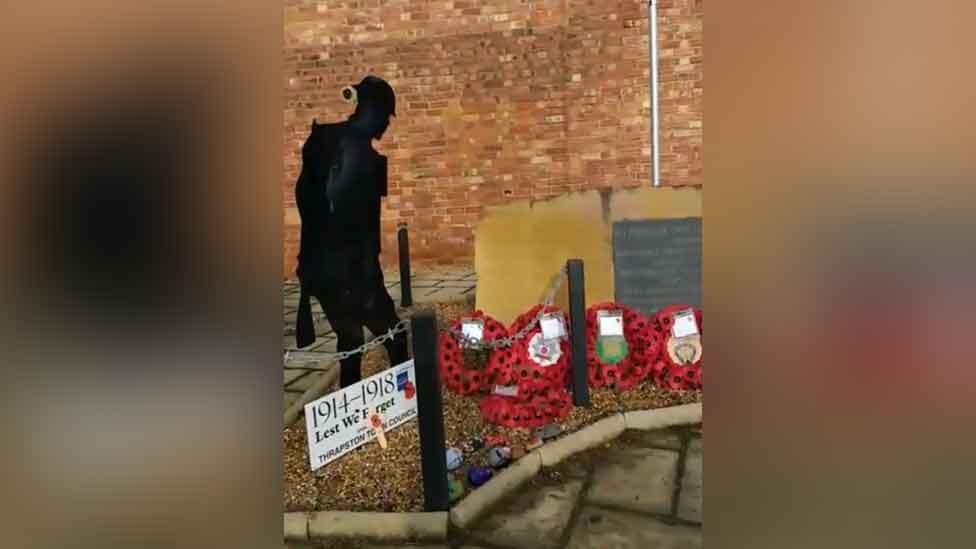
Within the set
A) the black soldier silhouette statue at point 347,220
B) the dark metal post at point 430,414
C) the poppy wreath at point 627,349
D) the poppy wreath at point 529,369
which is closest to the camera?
the dark metal post at point 430,414

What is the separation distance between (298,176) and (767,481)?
2.11m

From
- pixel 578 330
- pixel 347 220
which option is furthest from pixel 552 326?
pixel 347 220

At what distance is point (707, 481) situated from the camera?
195 cm

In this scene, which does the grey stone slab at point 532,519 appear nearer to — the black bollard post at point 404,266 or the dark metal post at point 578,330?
the dark metal post at point 578,330

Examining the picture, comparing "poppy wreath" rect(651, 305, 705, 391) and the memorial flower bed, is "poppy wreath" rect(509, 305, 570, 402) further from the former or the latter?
"poppy wreath" rect(651, 305, 705, 391)

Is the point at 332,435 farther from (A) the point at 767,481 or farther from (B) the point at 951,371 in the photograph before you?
(B) the point at 951,371

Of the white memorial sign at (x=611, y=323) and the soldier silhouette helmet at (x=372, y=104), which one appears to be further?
the white memorial sign at (x=611, y=323)

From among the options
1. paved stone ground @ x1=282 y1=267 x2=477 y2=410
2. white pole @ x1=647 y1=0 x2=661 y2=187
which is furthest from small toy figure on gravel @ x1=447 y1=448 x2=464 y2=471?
white pole @ x1=647 y1=0 x2=661 y2=187

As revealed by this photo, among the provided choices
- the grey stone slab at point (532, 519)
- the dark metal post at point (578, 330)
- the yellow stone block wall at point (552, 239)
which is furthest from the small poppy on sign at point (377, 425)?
the dark metal post at point (578, 330)

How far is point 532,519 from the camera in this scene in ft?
9.93

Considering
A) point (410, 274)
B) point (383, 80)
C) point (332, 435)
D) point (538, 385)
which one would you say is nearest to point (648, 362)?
point (538, 385)

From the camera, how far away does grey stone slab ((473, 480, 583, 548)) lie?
293 cm

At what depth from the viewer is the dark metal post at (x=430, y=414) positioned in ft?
9.34

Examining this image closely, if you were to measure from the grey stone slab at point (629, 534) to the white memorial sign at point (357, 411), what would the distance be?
2.98 feet
